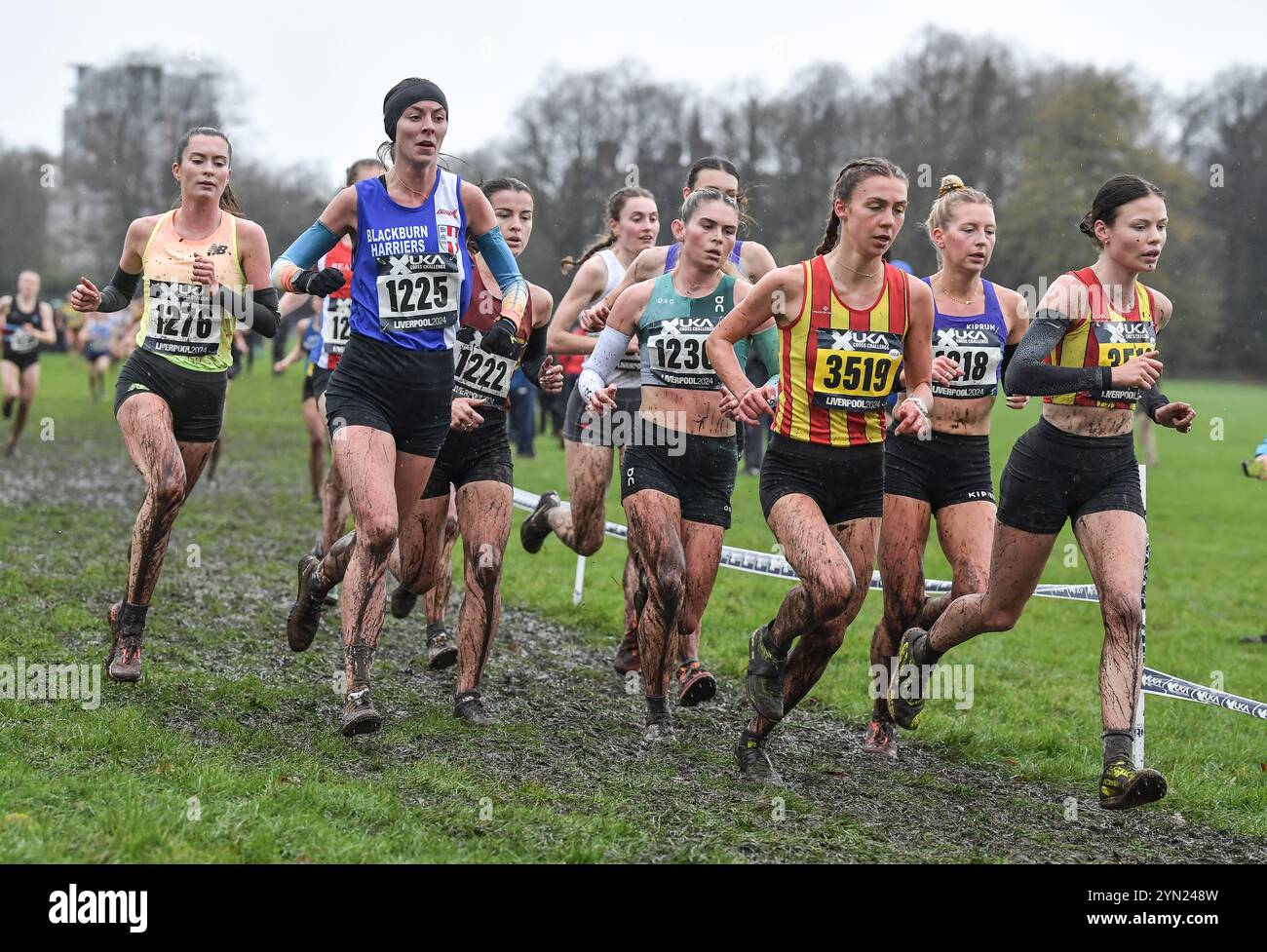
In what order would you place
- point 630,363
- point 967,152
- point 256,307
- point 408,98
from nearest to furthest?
point 408,98 → point 256,307 → point 630,363 → point 967,152

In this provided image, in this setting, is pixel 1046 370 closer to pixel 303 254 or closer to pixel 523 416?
pixel 303 254

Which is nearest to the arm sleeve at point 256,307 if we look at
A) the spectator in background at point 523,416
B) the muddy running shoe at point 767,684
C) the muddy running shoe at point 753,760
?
the muddy running shoe at point 767,684

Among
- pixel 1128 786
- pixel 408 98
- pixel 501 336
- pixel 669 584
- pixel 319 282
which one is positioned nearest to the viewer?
pixel 1128 786

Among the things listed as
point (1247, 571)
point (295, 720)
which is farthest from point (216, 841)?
point (1247, 571)

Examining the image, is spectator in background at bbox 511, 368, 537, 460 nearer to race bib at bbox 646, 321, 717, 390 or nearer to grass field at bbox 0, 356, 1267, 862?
grass field at bbox 0, 356, 1267, 862

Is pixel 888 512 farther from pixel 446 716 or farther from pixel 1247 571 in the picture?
pixel 1247 571

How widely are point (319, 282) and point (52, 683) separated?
2473mm

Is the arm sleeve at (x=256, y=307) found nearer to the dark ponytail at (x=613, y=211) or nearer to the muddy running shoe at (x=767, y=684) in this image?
the dark ponytail at (x=613, y=211)

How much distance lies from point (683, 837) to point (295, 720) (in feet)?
7.63

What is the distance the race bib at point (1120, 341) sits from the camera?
5.79 meters

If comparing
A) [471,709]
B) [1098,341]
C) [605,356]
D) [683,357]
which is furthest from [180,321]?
[1098,341]

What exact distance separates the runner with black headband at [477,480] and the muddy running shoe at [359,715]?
100cm

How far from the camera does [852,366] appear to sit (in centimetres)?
598
